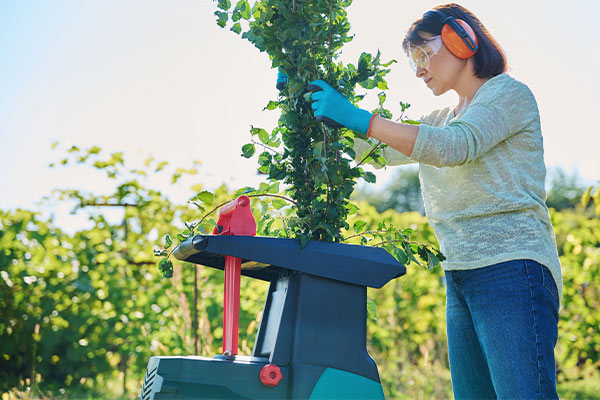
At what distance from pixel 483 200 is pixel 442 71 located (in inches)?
15.4

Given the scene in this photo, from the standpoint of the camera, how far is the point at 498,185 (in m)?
1.54

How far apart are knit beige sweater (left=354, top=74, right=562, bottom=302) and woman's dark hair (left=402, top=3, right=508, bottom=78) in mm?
100

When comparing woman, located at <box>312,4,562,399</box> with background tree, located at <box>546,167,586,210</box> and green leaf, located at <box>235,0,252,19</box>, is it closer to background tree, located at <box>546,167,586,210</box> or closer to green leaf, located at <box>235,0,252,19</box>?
green leaf, located at <box>235,0,252,19</box>

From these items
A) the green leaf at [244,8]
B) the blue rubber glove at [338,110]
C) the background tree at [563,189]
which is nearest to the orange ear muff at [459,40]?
the blue rubber glove at [338,110]

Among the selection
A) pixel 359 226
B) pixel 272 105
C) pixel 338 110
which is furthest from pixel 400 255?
pixel 272 105

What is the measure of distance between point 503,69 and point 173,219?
2645 millimetres

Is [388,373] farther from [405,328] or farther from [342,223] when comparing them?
[342,223]

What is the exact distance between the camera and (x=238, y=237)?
1255 millimetres

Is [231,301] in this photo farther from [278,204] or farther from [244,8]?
[244,8]

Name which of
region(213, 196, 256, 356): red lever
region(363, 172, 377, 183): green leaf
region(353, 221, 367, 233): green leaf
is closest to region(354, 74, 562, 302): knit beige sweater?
region(363, 172, 377, 183): green leaf

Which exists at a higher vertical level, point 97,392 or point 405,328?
point 405,328

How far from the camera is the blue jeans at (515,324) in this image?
137 centimetres

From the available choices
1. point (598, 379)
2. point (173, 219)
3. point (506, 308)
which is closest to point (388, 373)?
point (173, 219)

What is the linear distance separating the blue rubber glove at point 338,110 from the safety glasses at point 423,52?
1.37 ft
